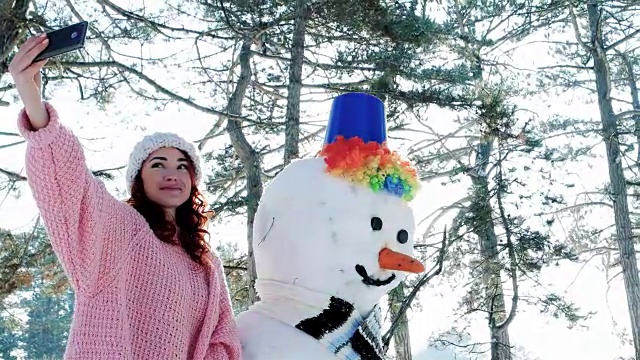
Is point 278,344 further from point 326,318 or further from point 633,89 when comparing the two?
point 633,89

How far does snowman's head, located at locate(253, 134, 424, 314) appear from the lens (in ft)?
7.31

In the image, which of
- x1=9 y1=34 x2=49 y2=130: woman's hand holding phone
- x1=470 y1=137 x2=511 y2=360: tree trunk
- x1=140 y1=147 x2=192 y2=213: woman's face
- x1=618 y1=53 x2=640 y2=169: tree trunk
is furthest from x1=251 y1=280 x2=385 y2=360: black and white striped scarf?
x1=618 y1=53 x2=640 y2=169: tree trunk

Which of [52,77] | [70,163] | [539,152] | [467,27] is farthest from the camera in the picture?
[467,27]

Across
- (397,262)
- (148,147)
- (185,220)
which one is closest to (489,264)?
(397,262)

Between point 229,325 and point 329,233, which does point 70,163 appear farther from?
point 329,233

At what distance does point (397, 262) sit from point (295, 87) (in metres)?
3.05

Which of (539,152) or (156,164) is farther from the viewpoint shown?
(539,152)

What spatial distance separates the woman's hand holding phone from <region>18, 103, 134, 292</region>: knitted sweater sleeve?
22 millimetres

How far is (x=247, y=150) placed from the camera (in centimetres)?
551

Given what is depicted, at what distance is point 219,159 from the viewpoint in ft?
22.1

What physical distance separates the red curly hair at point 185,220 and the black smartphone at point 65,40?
579mm

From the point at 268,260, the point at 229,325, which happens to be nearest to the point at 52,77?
the point at 268,260

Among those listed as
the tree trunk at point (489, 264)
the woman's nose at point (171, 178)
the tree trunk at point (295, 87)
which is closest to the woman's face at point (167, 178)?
the woman's nose at point (171, 178)

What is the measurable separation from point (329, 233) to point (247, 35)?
3.21 metres
